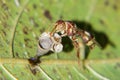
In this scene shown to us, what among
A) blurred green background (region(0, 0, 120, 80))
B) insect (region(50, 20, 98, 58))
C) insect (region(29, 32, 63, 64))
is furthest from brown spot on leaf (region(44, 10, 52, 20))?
insect (region(29, 32, 63, 64))

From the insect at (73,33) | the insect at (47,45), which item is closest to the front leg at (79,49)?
the insect at (73,33)

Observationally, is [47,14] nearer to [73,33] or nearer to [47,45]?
[73,33]

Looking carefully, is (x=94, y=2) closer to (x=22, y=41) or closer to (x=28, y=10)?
(x=28, y=10)

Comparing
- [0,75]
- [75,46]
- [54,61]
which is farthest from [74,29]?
[0,75]

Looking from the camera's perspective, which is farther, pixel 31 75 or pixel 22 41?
pixel 22 41

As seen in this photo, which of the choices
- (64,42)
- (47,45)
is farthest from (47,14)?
(47,45)

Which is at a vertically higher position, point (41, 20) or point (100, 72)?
point (41, 20)

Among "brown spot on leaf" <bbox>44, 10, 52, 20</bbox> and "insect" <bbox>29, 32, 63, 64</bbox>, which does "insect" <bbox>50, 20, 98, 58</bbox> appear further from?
"brown spot on leaf" <bbox>44, 10, 52, 20</bbox>
